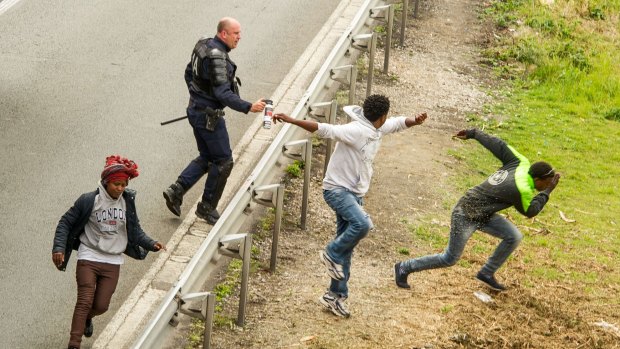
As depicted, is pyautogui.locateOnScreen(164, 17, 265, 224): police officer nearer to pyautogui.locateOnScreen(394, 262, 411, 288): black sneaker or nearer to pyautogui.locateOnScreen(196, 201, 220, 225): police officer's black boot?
pyautogui.locateOnScreen(196, 201, 220, 225): police officer's black boot

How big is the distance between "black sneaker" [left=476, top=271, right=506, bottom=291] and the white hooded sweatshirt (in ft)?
4.85

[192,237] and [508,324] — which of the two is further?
[192,237]

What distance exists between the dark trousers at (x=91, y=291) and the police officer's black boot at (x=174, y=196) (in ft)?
6.55

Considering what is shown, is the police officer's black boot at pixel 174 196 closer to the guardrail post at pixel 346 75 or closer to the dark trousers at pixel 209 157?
the dark trousers at pixel 209 157

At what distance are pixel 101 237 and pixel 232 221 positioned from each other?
3.61ft

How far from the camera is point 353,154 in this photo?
1009 centimetres

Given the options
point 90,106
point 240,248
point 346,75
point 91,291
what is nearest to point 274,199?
point 240,248

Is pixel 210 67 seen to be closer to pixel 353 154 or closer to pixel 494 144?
pixel 353 154

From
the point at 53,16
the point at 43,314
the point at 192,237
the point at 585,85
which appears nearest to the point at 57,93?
the point at 53,16

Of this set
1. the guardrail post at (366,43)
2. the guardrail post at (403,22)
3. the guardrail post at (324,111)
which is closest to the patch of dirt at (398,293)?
the guardrail post at (324,111)

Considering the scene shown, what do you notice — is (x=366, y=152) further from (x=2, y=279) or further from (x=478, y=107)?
(x=478, y=107)

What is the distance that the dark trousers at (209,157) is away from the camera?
36.9 ft

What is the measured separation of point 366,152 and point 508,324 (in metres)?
1.94

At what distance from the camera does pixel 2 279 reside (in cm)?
1034
